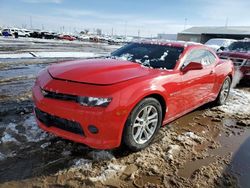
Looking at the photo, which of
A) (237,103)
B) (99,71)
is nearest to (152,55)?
(99,71)

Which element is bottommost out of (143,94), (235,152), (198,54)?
(235,152)

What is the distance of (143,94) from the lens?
337cm

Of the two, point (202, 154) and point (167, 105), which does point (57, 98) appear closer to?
point (167, 105)

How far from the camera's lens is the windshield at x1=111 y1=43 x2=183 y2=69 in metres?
4.30

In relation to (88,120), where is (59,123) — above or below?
below

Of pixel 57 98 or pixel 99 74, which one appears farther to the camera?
pixel 99 74

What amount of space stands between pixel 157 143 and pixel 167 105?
605 millimetres

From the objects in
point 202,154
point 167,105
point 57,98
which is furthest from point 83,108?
point 202,154

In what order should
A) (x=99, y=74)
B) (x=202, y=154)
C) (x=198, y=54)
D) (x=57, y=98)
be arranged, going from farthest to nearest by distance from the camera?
(x=198, y=54) < (x=202, y=154) < (x=99, y=74) < (x=57, y=98)

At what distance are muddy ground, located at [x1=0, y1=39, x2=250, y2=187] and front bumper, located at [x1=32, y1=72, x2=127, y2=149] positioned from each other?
0.34 meters

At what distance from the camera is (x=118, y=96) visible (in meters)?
3.10

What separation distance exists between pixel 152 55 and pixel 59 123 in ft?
6.88

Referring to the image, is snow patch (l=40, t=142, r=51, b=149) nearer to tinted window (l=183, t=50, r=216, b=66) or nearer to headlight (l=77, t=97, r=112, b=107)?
headlight (l=77, t=97, r=112, b=107)

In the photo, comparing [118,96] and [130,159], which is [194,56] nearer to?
[118,96]
